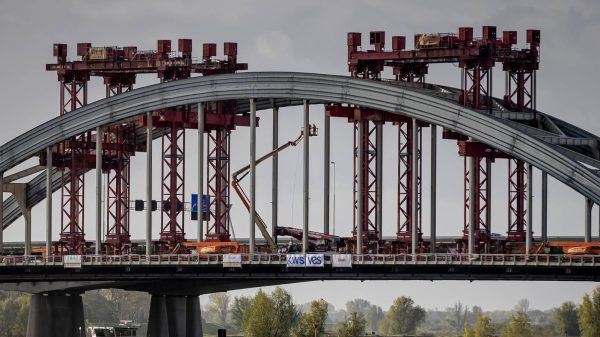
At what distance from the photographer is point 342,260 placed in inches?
6496

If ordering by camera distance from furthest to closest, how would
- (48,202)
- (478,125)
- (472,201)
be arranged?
1. (48,202)
2. (472,201)
3. (478,125)

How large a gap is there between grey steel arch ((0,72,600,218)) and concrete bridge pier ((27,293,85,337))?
1647 cm

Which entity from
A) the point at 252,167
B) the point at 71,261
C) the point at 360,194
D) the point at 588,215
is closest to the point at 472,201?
the point at 360,194

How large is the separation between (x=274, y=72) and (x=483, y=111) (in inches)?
853

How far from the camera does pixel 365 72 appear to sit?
18775cm

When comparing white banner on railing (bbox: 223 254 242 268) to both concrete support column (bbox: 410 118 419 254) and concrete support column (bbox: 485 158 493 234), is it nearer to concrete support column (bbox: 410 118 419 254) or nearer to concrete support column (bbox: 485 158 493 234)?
concrete support column (bbox: 410 118 419 254)

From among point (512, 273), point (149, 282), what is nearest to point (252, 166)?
point (149, 282)

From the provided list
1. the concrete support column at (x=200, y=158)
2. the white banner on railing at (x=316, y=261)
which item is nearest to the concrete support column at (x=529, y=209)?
the white banner on railing at (x=316, y=261)

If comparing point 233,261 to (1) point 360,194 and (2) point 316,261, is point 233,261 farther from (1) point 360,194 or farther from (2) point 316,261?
(1) point 360,194

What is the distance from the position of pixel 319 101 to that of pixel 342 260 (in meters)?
22.9

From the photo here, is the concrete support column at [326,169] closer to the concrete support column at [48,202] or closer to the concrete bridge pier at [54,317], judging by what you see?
the concrete bridge pier at [54,317]

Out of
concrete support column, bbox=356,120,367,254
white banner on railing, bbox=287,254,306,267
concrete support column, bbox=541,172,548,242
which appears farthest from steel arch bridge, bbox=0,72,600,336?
concrete support column, bbox=541,172,548,242

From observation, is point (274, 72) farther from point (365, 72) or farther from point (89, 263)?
point (89, 263)

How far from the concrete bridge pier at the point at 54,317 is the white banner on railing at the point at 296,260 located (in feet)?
119
